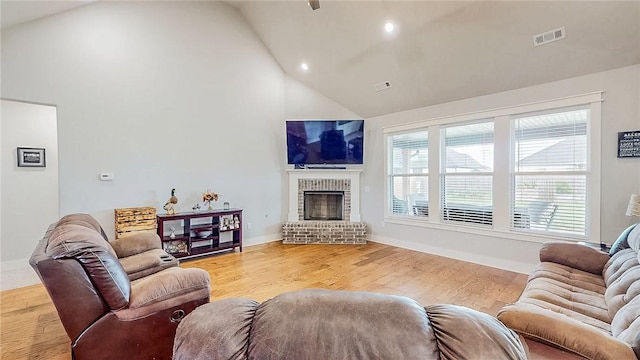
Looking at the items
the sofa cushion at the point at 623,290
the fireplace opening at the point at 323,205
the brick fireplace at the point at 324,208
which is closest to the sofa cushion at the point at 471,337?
the sofa cushion at the point at 623,290

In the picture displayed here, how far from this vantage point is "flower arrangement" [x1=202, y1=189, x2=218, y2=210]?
4.72 m

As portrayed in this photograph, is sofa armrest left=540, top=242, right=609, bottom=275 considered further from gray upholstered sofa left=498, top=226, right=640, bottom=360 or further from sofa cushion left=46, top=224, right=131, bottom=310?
sofa cushion left=46, top=224, right=131, bottom=310

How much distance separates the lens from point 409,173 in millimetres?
5301

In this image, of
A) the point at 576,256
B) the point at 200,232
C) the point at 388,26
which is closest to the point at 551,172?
the point at 576,256

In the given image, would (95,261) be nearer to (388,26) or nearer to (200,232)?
(200,232)

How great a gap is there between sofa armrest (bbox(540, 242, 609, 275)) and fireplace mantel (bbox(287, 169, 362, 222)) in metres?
3.42

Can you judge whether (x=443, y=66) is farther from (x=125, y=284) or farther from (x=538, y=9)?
(x=125, y=284)

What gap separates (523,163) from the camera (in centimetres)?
394

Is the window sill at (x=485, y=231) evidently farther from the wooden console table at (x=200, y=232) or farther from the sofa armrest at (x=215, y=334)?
the sofa armrest at (x=215, y=334)

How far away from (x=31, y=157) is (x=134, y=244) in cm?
326

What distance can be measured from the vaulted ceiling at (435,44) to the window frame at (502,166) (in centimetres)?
34

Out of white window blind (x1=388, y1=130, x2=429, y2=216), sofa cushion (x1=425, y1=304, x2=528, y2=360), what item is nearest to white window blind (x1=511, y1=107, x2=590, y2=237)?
white window blind (x1=388, y1=130, x2=429, y2=216)

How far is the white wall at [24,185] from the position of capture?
4.17 m

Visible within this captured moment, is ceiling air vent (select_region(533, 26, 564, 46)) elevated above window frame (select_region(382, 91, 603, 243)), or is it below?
above
